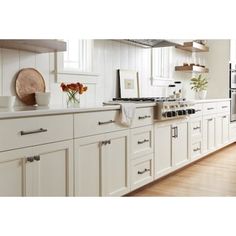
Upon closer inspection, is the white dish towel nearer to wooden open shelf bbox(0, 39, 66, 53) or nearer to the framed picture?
wooden open shelf bbox(0, 39, 66, 53)

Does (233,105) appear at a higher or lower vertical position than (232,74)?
lower

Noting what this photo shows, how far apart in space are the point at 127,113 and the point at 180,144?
1292 millimetres

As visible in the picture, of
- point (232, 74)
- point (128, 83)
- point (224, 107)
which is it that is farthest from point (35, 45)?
point (232, 74)

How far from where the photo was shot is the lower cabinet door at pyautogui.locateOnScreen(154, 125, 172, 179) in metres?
3.29

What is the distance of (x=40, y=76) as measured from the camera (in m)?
2.78

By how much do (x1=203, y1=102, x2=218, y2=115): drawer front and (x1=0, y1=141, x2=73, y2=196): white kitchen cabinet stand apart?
9.13ft

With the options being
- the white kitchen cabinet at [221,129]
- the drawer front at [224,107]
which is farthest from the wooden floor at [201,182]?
the drawer front at [224,107]

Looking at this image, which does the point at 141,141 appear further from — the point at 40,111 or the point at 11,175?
the point at 11,175

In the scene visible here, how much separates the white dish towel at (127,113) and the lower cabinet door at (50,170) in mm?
630

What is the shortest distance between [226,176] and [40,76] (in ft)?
7.35

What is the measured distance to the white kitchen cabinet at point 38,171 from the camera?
5.89ft

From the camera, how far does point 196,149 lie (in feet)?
14.0

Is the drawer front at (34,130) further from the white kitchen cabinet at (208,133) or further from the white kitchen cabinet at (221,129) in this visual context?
the white kitchen cabinet at (221,129)
